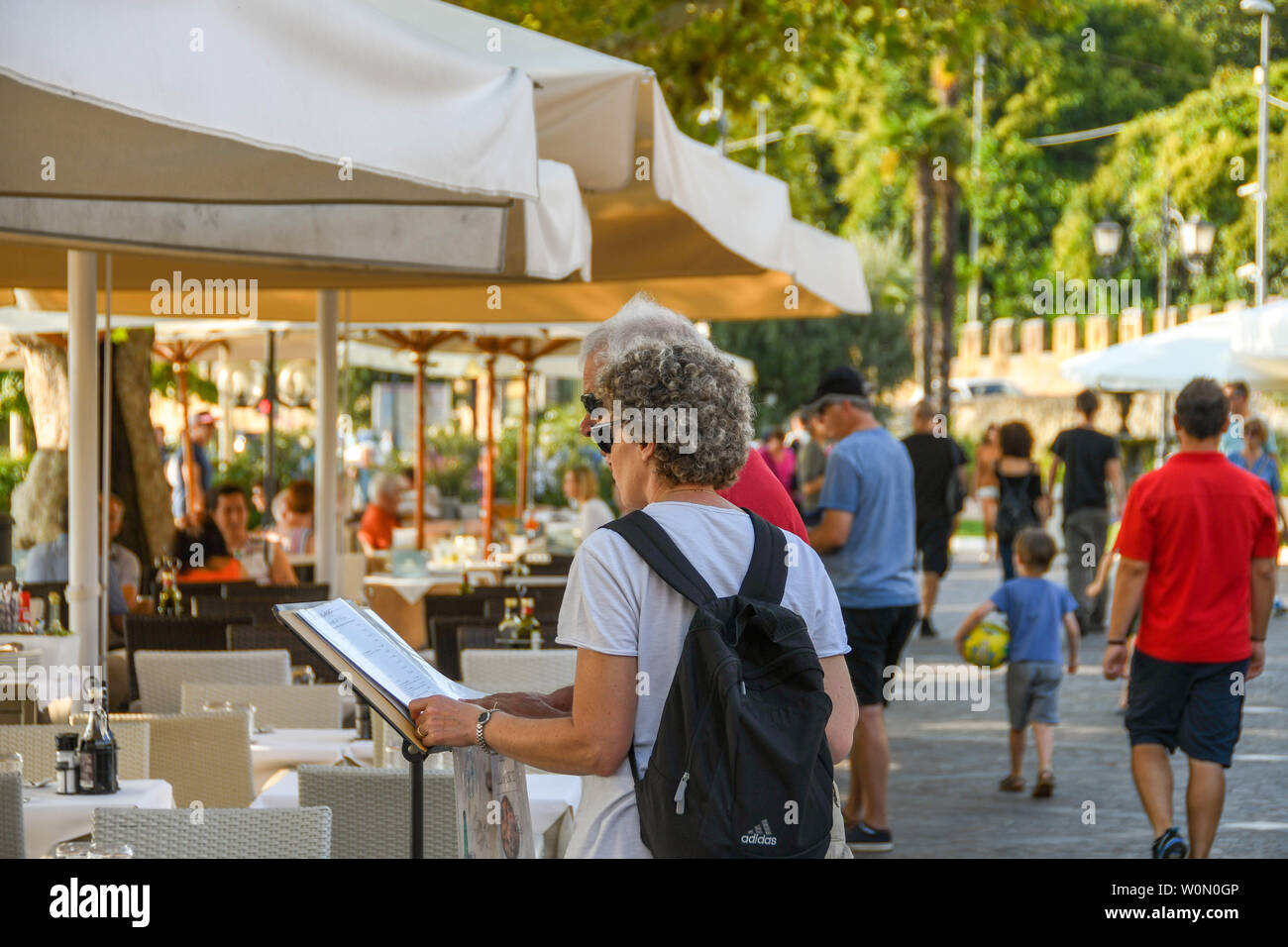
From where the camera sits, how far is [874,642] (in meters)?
7.08

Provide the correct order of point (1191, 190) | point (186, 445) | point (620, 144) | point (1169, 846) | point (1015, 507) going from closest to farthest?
point (620, 144)
point (1169, 846)
point (1015, 507)
point (186, 445)
point (1191, 190)

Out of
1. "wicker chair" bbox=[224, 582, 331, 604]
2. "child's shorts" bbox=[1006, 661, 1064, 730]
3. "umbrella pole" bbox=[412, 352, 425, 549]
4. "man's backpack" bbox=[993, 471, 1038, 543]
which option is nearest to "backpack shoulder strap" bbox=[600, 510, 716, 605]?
"child's shorts" bbox=[1006, 661, 1064, 730]

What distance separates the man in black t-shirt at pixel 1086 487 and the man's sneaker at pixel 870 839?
634cm

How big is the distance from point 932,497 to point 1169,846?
8.00 metres

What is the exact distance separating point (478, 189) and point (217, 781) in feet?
7.10

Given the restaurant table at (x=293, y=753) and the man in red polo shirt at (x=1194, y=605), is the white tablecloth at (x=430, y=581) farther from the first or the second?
the man in red polo shirt at (x=1194, y=605)

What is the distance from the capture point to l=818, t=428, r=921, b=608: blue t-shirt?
711 cm

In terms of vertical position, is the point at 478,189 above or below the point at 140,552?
above

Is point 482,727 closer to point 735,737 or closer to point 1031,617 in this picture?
point 735,737

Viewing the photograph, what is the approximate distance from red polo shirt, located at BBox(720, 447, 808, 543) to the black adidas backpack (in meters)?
1.35

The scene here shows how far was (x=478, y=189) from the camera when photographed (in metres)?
4.07

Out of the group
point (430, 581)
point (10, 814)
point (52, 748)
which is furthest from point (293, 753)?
point (430, 581)

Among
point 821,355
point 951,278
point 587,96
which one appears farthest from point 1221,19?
point 587,96
